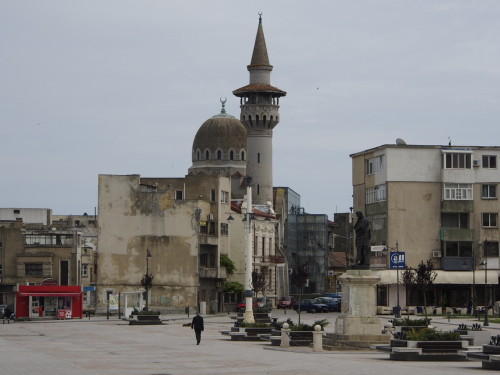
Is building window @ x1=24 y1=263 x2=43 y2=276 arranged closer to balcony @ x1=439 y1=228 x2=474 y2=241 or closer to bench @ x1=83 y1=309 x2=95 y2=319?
bench @ x1=83 y1=309 x2=95 y2=319

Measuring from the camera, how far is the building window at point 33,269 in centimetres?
9962

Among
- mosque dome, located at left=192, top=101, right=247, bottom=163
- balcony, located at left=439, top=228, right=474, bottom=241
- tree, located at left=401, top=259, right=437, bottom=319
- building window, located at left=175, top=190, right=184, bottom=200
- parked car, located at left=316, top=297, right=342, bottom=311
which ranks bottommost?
parked car, located at left=316, top=297, right=342, bottom=311

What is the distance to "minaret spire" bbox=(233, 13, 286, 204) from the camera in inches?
5270

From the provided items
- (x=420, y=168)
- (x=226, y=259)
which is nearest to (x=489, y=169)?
(x=420, y=168)

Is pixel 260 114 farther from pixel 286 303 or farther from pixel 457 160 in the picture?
pixel 457 160

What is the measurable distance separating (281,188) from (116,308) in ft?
168

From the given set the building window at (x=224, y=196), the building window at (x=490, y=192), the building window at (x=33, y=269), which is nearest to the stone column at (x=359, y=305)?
the building window at (x=490, y=192)

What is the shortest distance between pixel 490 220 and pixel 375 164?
10.1m

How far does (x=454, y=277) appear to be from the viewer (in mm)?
90250

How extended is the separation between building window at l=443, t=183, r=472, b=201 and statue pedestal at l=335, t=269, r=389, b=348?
51.1 meters

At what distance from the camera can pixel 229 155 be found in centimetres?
14488

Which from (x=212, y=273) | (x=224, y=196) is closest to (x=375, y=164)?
(x=224, y=196)

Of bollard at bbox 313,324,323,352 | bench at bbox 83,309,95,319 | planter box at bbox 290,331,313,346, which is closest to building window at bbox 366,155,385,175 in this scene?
bench at bbox 83,309,95,319

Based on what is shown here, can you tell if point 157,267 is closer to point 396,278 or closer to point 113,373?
point 396,278
